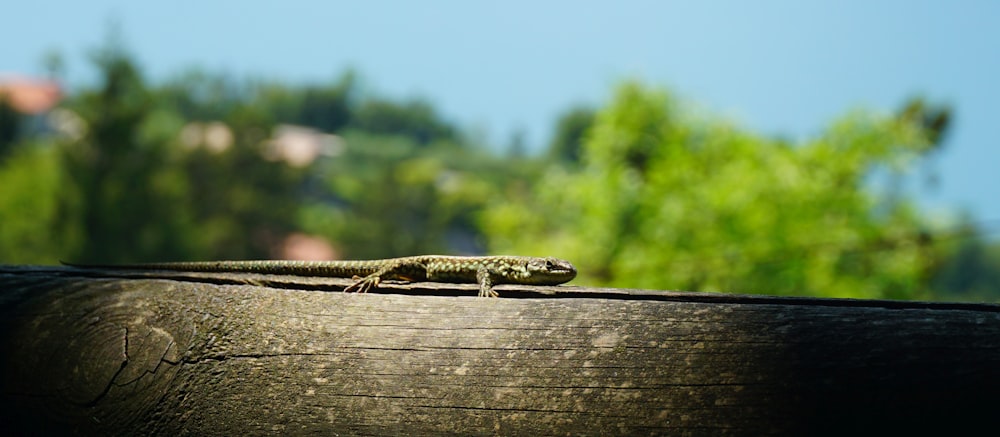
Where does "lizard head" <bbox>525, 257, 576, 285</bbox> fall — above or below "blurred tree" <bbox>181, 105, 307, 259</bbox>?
below

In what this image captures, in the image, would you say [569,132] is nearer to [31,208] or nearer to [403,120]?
[403,120]

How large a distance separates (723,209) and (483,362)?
31193mm

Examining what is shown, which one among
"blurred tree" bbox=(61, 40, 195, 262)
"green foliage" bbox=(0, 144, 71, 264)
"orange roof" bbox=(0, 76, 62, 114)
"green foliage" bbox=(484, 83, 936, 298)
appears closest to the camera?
"green foliage" bbox=(484, 83, 936, 298)

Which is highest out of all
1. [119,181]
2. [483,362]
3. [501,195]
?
[501,195]

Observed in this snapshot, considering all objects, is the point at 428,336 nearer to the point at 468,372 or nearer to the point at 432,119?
the point at 468,372

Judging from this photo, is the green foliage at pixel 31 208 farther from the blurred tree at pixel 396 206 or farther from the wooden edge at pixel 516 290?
the wooden edge at pixel 516 290

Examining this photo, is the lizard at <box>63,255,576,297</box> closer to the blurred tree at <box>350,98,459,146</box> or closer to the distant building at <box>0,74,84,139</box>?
the distant building at <box>0,74,84,139</box>

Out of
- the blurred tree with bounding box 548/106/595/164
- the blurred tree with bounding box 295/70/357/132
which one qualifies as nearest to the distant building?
the blurred tree with bounding box 295/70/357/132

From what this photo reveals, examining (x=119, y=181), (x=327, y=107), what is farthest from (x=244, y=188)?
(x=327, y=107)

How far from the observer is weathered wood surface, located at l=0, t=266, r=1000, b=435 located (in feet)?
4.71

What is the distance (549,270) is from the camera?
3.26m

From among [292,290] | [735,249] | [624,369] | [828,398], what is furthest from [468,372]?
[735,249]

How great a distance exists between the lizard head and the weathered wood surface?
1394mm

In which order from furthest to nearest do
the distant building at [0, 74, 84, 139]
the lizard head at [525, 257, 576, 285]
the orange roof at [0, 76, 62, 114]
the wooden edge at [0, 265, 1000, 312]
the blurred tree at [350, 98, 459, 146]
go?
the blurred tree at [350, 98, 459, 146]
the orange roof at [0, 76, 62, 114]
the distant building at [0, 74, 84, 139]
the lizard head at [525, 257, 576, 285]
the wooden edge at [0, 265, 1000, 312]
